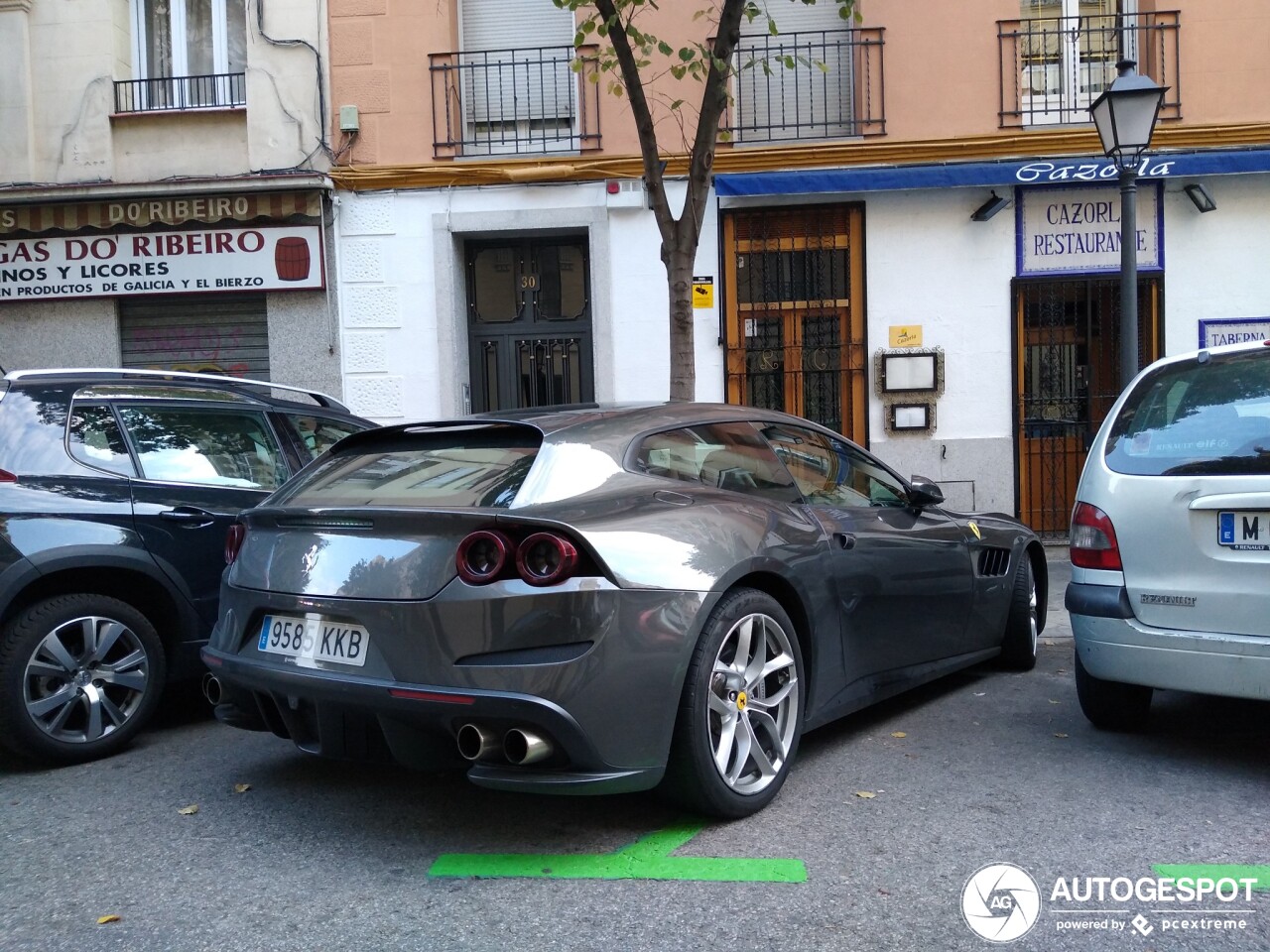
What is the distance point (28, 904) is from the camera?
3211mm

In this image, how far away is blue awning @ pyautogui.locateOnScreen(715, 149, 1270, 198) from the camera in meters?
10.8

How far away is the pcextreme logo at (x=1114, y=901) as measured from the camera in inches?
116

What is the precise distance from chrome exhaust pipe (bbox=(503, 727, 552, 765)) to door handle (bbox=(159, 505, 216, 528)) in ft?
7.90

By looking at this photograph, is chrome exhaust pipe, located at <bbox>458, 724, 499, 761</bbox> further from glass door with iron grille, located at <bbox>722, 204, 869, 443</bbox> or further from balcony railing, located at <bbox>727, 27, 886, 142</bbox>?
balcony railing, located at <bbox>727, 27, 886, 142</bbox>

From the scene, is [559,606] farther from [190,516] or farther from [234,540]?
[190,516]

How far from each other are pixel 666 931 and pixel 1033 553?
4.03 m

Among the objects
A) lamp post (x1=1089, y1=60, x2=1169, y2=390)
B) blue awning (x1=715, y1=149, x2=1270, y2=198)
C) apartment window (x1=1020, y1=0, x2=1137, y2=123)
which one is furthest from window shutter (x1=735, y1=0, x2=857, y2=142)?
lamp post (x1=1089, y1=60, x2=1169, y2=390)

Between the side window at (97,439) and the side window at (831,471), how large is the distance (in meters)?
2.78

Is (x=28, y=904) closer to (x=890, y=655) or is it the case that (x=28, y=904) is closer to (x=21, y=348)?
(x=890, y=655)

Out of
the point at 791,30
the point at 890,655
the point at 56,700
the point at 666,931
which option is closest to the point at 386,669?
the point at 666,931

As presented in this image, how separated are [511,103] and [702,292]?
2936 millimetres

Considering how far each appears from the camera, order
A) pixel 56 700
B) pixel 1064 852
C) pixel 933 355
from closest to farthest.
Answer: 1. pixel 1064 852
2. pixel 56 700
3. pixel 933 355

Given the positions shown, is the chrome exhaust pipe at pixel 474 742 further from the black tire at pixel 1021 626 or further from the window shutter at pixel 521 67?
the window shutter at pixel 521 67

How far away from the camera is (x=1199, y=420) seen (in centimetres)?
421
